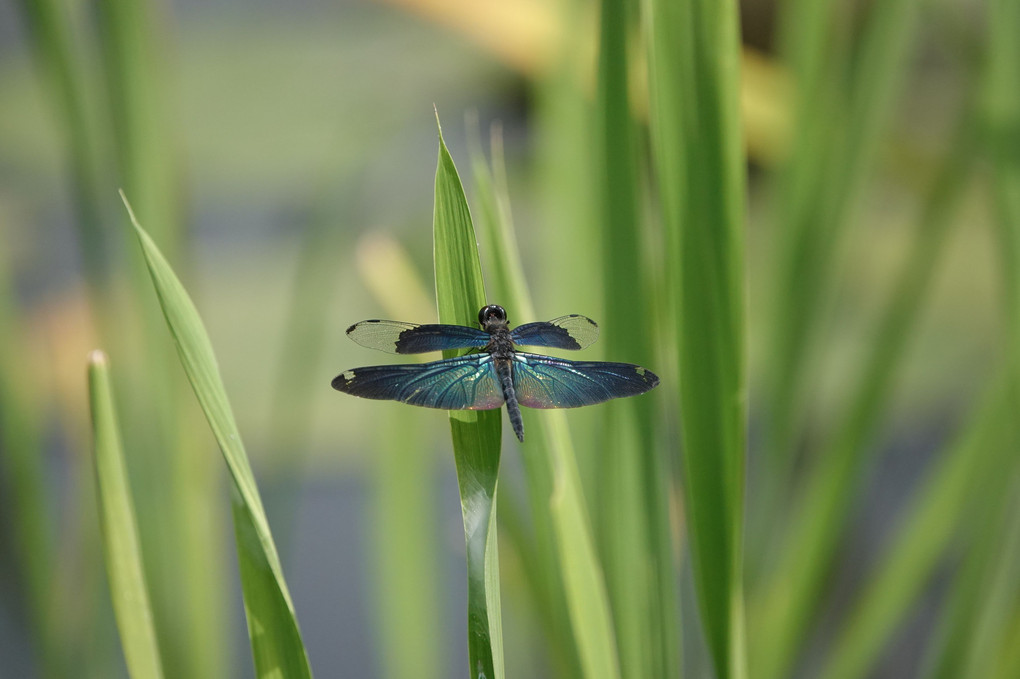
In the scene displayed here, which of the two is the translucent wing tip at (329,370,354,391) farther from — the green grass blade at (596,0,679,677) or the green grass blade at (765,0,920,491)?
the green grass blade at (765,0,920,491)

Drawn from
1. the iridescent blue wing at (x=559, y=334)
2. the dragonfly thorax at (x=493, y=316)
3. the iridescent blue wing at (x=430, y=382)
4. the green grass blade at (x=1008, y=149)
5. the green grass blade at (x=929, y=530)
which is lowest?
the green grass blade at (x=929, y=530)

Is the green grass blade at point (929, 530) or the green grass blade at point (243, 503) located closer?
the green grass blade at point (243, 503)

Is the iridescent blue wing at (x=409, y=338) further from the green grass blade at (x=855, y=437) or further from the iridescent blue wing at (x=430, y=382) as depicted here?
the green grass blade at (x=855, y=437)

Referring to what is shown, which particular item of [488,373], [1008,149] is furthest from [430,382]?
[1008,149]

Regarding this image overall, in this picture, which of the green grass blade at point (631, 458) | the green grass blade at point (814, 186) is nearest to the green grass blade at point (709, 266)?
the green grass blade at point (631, 458)

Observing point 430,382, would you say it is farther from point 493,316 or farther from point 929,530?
point 929,530

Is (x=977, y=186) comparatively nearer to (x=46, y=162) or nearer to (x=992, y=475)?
(x=992, y=475)

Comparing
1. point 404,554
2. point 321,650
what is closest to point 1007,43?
point 404,554
